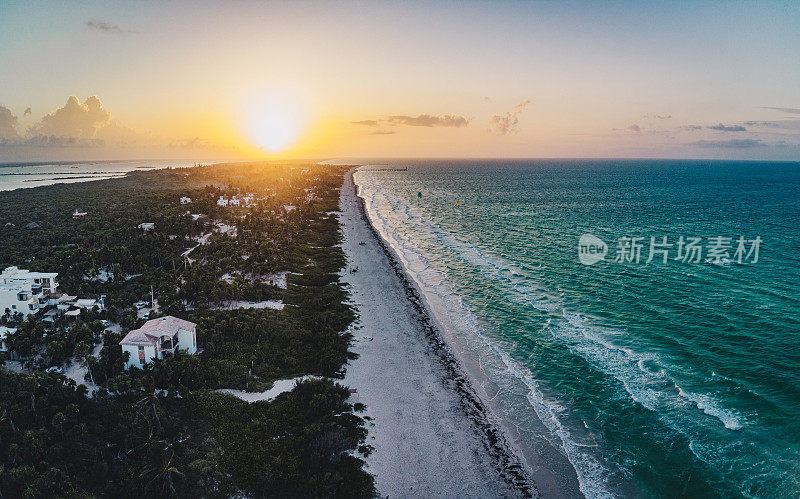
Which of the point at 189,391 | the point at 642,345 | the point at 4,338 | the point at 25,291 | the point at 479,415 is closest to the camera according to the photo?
the point at 189,391

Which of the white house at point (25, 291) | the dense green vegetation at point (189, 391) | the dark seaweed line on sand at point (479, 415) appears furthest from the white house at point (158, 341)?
the dark seaweed line on sand at point (479, 415)

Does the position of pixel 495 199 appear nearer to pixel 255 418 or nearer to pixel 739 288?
pixel 739 288

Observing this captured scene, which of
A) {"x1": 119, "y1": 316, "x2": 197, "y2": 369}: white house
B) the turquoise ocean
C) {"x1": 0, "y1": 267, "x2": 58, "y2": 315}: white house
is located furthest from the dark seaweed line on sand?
{"x1": 0, "y1": 267, "x2": 58, "y2": 315}: white house

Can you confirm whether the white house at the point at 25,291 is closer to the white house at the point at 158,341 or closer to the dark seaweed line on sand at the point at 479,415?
the white house at the point at 158,341

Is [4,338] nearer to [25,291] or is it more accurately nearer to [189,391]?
[25,291]

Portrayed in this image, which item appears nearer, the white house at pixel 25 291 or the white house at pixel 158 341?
the white house at pixel 158 341

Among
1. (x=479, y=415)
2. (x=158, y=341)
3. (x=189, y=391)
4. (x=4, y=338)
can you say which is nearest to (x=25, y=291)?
(x=4, y=338)

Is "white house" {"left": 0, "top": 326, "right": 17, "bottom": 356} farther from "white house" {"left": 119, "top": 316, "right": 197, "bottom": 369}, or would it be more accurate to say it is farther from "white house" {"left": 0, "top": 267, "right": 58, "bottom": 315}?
"white house" {"left": 119, "top": 316, "right": 197, "bottom": 369}
